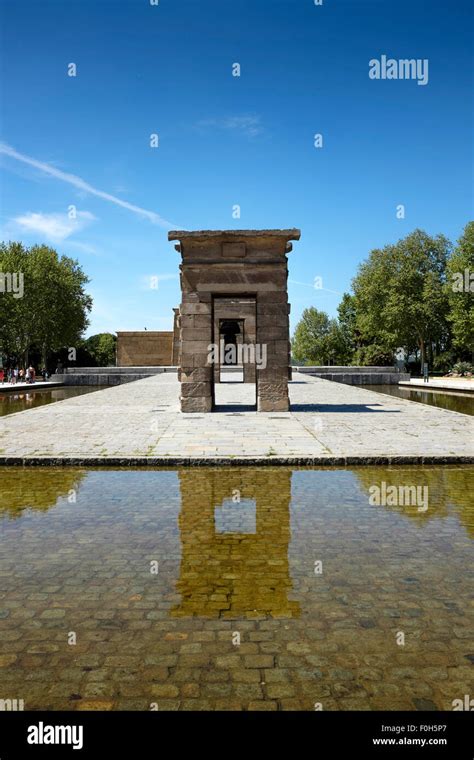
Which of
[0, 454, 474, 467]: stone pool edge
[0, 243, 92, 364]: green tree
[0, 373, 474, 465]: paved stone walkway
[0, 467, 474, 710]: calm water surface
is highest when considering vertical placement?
[0, 243, 92, 364]: green tree

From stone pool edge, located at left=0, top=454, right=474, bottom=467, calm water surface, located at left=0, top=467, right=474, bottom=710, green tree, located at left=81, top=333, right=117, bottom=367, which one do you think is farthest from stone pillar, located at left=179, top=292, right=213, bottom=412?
green tree, located at left=81, top=333, right=117, bottom=367

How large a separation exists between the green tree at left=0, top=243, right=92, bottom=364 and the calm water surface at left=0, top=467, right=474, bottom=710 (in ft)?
127

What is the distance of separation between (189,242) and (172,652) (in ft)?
43.2

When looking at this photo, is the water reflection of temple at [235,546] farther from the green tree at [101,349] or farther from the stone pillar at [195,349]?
the green tree at [101,349]

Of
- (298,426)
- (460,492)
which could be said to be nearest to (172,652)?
(460,492)

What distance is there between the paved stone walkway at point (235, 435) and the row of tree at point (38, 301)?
28.1 metres

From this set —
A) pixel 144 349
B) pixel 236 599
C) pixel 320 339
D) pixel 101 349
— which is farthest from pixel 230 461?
pixel 101 349

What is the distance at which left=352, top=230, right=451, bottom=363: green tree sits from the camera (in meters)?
48.3

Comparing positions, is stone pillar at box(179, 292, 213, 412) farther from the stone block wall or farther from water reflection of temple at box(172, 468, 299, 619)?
the stone block wall

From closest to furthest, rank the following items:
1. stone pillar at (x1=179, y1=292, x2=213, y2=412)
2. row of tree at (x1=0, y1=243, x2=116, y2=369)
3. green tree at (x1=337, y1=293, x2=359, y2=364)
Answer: stone pillar at (x1=179, y1=292, x2=213, y2=412) < row of tree at (x1=0, y1=243, x2=116, y2=369) < green tree at (x1=337, y1=293, x2=359, y2=364)

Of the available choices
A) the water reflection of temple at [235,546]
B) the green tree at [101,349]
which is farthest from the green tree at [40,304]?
the water reflection of temple at [235,546]
